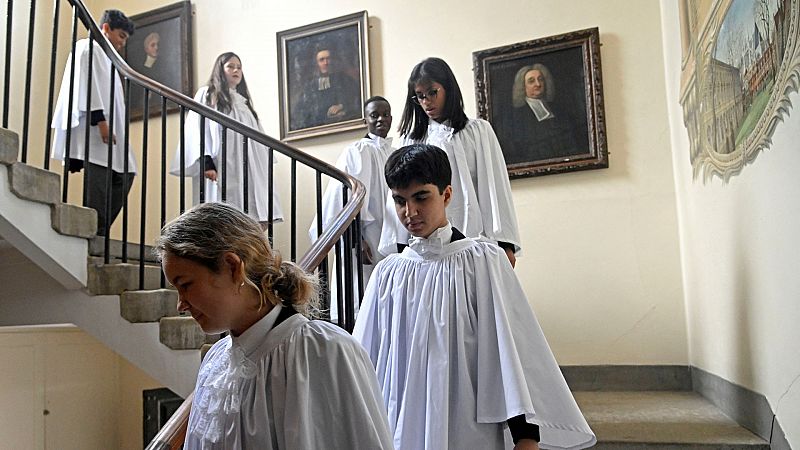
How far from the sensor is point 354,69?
17.6ft

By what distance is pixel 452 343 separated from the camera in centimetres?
182

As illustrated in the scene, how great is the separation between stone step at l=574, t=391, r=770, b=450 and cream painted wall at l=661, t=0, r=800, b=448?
0.18m

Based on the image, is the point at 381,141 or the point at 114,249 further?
the point at 381,141

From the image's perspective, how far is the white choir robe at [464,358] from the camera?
1729 millimetres

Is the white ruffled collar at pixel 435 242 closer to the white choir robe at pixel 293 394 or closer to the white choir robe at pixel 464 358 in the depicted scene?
the white choir robe at pixel 464 358

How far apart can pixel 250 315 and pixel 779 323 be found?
1764 mm

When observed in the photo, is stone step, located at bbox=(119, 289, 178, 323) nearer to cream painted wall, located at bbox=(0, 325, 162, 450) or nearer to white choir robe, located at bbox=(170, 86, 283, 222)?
white choir robe, located at bbox=(170, 86, 283, 222)

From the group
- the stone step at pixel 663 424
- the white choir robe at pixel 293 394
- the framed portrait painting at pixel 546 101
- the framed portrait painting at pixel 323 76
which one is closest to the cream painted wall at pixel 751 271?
the stone step at pixel 663 424

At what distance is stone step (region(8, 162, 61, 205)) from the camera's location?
10.1ft

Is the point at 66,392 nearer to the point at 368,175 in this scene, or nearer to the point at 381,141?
the point at 368,175

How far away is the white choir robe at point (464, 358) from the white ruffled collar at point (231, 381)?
624 mm

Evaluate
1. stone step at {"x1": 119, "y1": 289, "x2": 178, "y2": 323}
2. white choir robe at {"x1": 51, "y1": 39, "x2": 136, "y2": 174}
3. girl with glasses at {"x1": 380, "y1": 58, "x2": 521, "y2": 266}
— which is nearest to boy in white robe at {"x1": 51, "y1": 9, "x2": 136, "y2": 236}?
white choir robe at {"x1": 51, "y1": 39, "x2": 136, "y2": 174}

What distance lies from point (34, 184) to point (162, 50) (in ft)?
10.3

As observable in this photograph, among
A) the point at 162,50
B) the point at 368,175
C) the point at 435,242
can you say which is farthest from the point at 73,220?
the point at 162,50
